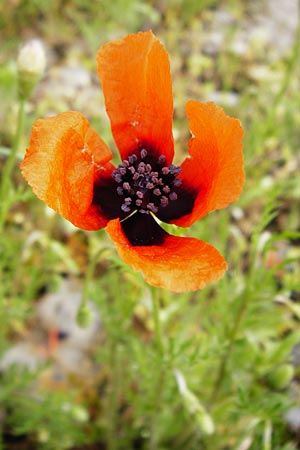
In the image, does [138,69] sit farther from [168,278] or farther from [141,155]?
[168,278]

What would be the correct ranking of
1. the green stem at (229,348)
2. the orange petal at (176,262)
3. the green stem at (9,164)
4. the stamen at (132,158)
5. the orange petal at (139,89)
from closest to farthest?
the orange petal at (176,262), the orange petal at (139,89), the stamen at (132,158), the green stem at (9,164), the green stem at (229,348)


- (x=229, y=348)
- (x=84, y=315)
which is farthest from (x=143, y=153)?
(x=229, y=348)

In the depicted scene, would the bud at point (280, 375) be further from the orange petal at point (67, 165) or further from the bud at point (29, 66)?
the bud at point (29, 66)

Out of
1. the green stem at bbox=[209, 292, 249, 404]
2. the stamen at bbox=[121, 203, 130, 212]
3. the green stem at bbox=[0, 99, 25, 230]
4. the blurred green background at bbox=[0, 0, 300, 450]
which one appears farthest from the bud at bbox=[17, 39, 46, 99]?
the green stem at bbox=[209, 292, 249, 404]

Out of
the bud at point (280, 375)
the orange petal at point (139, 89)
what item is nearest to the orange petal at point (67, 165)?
the orange petal at point (139, 89)

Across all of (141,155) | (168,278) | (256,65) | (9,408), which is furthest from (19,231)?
(256,65)

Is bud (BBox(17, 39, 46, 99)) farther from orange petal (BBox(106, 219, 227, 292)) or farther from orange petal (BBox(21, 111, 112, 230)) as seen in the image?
orange petal (BBox(106, 219, 227, 292))
